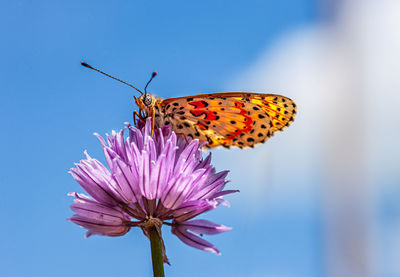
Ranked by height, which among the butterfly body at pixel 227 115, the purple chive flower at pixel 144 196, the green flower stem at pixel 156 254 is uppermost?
the butterfly body at pixel 227 115

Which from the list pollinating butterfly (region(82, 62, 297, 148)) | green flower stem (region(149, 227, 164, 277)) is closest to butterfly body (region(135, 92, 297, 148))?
pollinating butterfly (region(82, 62, 297, 148))

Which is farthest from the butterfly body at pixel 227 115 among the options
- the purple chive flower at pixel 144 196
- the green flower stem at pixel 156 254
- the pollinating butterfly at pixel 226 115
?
the green flower stem at pixel 156 254

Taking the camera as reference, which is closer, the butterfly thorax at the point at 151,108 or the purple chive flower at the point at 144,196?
the purple chive flower at the point at 144,196

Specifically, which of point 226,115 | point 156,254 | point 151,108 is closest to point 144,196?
point 156,254

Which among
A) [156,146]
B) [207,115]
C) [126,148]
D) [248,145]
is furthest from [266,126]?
[126,148]

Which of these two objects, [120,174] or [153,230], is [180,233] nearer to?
[153,230]

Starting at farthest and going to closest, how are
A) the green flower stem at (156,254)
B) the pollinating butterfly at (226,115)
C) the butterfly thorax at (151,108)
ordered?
the pollinating butterfly at (226,115) → the butterfly thorax at (151,108) → the green flower stem at (156,254)

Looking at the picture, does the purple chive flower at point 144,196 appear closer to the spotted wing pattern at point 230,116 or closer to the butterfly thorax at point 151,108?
the butterfly thorax at point 151,108

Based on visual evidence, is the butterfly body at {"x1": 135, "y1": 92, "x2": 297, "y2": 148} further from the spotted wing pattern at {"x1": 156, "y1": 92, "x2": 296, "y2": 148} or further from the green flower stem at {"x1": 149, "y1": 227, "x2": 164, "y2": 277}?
the green flower stem at {"x1": 149, "y1": 227, "x2": 164, "y2": 277}
